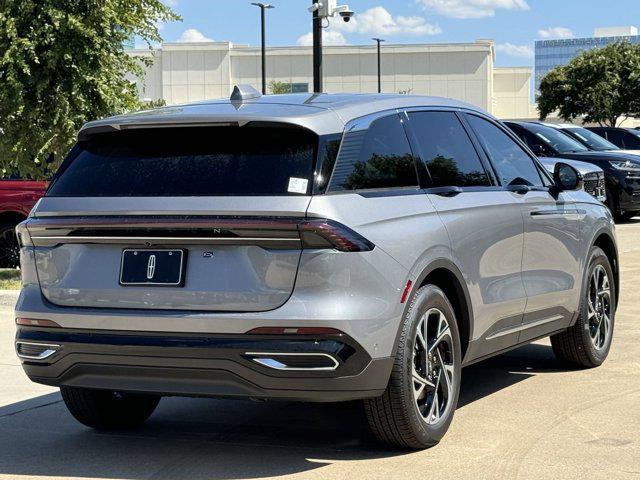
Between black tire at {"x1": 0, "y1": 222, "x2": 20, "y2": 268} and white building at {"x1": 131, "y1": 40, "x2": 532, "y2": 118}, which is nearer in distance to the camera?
black tire at {"x1": 0, "y1": 222, "x2": 20, "y2": 268}

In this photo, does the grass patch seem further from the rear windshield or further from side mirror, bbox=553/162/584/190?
the rear windshield

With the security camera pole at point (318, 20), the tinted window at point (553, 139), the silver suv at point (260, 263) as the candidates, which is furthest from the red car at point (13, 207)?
the silver suv at point (260, 263)

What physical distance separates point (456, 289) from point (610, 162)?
15.3 m

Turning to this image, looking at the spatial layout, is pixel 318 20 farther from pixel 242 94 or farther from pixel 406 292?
pixel 406 292

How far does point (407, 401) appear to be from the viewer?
207 inches

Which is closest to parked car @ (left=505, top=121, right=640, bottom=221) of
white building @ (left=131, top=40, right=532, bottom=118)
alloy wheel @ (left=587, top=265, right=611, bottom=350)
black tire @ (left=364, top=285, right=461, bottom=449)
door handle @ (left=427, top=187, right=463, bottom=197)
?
alloy wheel @ (left=587, top=265, right=611, bottom=350)

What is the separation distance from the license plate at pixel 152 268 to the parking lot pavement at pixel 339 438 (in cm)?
90

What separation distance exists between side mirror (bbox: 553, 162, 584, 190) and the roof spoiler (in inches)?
92.2

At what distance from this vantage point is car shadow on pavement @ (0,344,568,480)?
536 cm

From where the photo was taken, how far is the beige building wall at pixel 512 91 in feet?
418

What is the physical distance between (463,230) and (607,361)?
2501 millimetres

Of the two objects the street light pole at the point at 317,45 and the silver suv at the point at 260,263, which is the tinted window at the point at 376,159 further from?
the street light pole at the point at 317,45

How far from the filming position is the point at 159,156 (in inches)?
209

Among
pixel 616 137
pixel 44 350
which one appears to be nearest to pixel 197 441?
pixel 44 350
